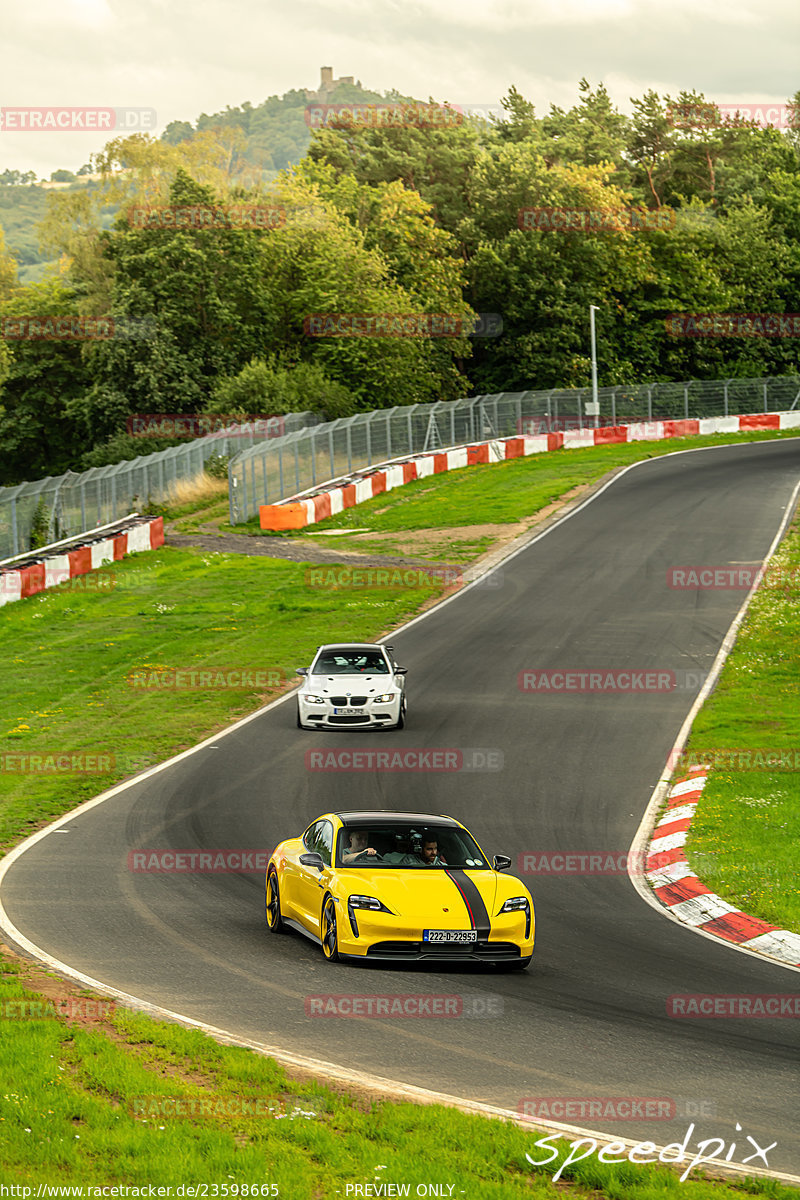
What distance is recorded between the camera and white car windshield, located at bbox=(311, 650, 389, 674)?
2397 cm

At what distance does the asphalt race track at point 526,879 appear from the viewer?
29.9ft

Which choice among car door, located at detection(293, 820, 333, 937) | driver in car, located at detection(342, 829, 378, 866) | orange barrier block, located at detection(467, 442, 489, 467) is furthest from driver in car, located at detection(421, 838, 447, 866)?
orange barrier block, located at detection(467, 442, 489, 467)

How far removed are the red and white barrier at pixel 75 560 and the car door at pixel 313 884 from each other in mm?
24241

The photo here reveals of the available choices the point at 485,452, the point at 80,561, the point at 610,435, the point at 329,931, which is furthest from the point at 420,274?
the point at 329,931

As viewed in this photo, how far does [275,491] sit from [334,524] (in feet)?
11.7

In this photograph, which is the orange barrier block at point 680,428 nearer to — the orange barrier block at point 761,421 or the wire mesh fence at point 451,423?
the orange barrier block at point 761,421

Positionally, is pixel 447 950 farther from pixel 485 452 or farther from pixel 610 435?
pixel 610 435

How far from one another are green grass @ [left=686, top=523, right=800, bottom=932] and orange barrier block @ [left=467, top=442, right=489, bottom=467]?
28.6 metres

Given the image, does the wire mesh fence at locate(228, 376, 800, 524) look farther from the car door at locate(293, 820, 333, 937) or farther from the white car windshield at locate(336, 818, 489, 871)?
the white car windshield at locate(336, 818, 489, 871)

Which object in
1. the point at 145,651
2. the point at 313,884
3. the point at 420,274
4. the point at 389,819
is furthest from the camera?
the point at 420,274

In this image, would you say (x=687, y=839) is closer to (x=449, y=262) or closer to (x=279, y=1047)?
(x=279, y=1047)

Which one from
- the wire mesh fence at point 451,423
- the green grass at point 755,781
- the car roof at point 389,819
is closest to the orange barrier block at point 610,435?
the wire mesh fence at point 451,423

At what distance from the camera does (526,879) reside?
15.1 meters

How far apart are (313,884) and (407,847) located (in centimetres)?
102
